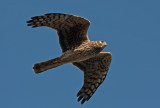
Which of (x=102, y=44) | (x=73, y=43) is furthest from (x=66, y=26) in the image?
(x=102, y=44)

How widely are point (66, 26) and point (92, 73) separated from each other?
239cm

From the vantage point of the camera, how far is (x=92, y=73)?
52.3ft

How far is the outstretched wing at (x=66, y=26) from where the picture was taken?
14.0 m

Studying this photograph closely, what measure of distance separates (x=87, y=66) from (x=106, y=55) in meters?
0.90

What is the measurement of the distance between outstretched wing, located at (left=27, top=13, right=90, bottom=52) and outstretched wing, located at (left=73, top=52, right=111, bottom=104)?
122cm

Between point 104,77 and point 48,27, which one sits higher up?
point 48,27

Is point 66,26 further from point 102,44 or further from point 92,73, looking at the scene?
point 92,73

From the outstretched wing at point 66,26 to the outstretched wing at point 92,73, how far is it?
1.22 metres

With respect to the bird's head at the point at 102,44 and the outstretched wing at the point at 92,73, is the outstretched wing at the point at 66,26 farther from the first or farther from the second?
the outstretched wing at the point at 92,73

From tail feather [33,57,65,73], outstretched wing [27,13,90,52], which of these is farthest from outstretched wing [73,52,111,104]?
tail feather [33,57,65,73]

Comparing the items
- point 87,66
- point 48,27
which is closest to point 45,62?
point 48,27

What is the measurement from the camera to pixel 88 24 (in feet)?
47.4

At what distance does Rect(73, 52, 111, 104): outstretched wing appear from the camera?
620 inches

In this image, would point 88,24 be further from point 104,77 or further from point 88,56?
point 104,77
